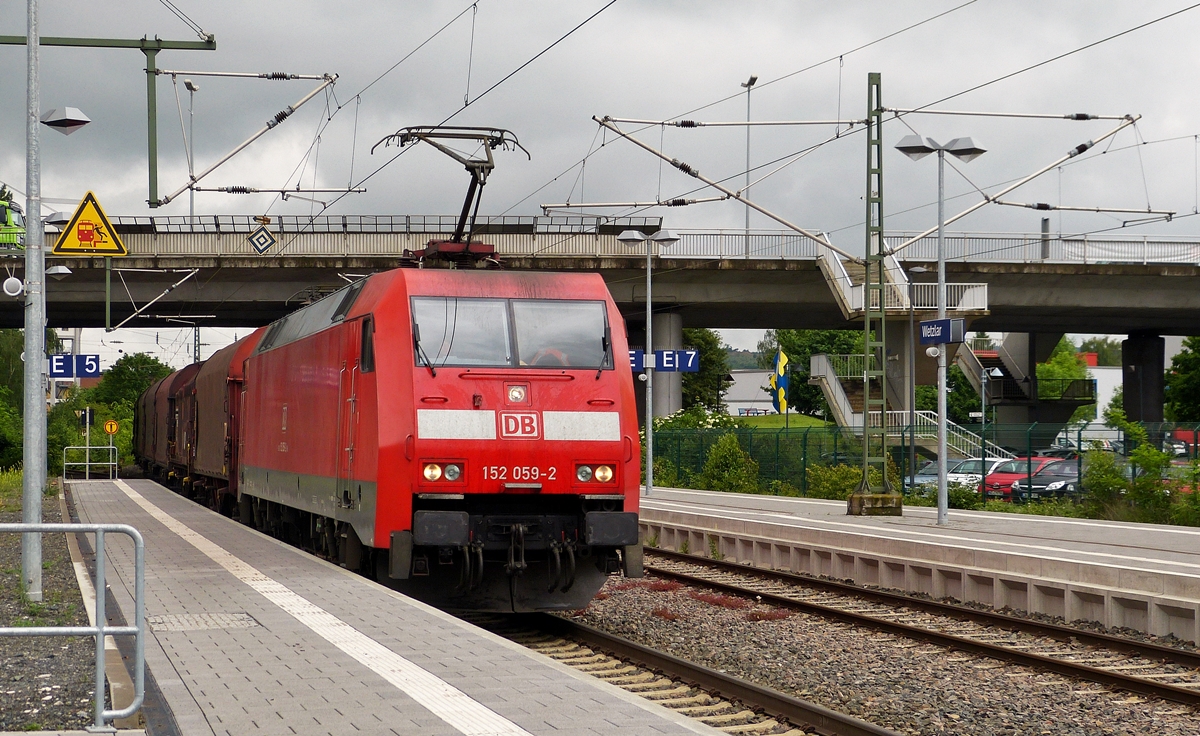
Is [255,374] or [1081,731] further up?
[255,374]

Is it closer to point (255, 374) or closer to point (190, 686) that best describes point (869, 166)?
point (255, 374)

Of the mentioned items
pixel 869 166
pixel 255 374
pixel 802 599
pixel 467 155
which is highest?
pixel 869 166

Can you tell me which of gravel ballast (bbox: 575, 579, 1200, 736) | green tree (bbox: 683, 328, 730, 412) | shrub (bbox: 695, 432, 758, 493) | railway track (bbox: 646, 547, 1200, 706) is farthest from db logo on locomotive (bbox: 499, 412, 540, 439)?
green tree (bbox: 683, 328, 730, 412)

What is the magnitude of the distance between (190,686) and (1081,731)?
217 inches

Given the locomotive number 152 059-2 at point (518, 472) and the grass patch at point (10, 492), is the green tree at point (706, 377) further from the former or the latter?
the locomotive number 152 059-2 at point (518, 472)

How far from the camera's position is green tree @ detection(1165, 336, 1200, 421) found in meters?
64.9

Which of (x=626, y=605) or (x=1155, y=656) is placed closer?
(x=1155, y=656)

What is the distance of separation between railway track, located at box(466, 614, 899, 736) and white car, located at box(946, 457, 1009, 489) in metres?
20.0

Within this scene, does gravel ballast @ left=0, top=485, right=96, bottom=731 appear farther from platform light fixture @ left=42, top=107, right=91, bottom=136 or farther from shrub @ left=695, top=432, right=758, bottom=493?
shrub @ left=695, top=432, right=758, bottom=493

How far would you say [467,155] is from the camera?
46.1ft

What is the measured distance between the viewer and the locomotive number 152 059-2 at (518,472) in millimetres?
11477

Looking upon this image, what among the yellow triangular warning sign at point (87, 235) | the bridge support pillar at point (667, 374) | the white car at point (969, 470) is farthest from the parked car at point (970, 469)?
the yellow triangular warning sign at point (87, 235)

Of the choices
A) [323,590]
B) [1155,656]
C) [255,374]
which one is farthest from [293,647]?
[255,374]

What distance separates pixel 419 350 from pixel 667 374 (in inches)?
1444
